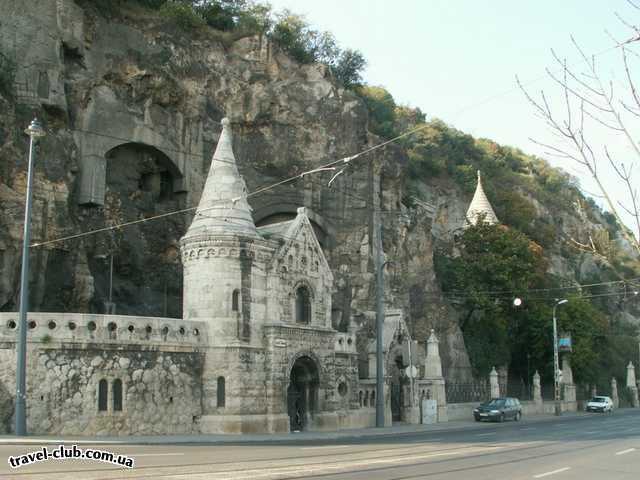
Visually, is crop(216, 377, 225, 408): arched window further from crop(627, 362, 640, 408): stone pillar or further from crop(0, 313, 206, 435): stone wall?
crop(627, 362, 640, 408): stone pillar

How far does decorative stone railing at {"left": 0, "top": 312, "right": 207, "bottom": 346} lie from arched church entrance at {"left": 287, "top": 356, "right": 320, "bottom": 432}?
492cm

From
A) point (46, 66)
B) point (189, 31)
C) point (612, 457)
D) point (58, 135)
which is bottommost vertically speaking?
point (612, 457)

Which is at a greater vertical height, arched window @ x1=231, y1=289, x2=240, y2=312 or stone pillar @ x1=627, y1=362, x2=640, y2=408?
arched window @ x1=231, y1=289, x2=240, y2=312

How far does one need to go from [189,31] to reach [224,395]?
2484cm

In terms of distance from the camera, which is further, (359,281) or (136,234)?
(359,281)

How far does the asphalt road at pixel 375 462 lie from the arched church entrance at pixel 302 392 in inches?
304

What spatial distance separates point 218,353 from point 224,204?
597 cm

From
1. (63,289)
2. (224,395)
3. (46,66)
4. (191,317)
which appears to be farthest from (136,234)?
(224,395)

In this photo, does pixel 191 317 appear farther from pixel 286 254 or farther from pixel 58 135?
pixel 58 135

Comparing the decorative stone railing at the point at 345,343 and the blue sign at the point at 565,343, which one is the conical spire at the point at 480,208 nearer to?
the blue sign at the point at 565,343

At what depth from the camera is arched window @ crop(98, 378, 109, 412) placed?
2409 cm

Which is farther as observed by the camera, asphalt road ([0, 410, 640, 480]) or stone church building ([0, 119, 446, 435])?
stone church building ([0, 119, 446, 435])

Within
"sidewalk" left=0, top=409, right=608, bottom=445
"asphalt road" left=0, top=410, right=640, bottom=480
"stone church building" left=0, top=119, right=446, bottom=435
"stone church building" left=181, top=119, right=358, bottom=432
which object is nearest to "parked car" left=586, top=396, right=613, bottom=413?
"stone church building" left=0, top=119, right=446, bottom=435

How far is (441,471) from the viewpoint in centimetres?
1478
